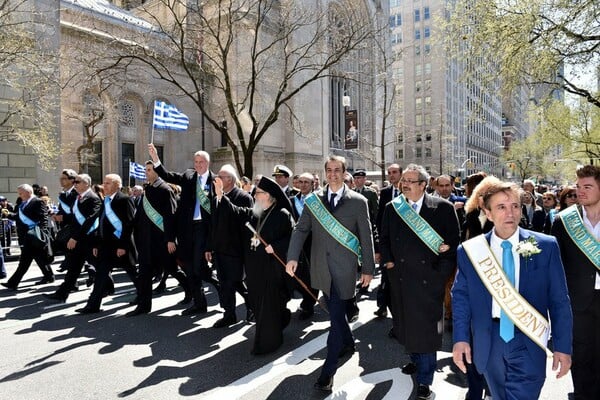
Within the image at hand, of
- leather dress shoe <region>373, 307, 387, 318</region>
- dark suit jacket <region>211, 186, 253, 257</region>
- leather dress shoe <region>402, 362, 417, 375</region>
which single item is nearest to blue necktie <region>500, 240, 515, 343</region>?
leather dress shoe <region>402, 362, 417, 375</region>

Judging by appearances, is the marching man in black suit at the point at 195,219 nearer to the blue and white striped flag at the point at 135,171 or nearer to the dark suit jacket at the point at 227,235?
the dark suit jacket at the point at 227,235

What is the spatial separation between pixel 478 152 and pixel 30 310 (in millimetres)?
102706

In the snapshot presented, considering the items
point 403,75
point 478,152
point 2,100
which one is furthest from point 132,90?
point 478,152

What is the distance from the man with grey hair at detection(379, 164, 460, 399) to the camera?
368cm

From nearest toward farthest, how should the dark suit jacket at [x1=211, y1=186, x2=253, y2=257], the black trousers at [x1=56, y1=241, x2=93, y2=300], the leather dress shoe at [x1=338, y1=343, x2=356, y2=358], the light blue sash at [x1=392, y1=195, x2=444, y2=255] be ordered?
1. the light blue sash at [x1=392, y1=195, x2=444, y2=255]
2. the leather dress shoe at [x1=338, y1=343, x2=356, y2=358]
3. the dark suit jacket at [x1=211, y1=186, x2=253, y2=257]
4. the black trousers at [x1=56, y1=241, x2=93, y2=300]

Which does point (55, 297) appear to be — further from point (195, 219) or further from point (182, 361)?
point (182, 361)

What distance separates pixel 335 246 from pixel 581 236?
1980mm

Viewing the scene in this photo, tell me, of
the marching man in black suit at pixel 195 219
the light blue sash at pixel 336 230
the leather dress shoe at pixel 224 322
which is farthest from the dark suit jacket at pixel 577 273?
the marching man in black suit at pixel 195 219

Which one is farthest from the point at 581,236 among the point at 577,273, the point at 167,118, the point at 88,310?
the point at 167,118

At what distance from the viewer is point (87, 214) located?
7.27 meters

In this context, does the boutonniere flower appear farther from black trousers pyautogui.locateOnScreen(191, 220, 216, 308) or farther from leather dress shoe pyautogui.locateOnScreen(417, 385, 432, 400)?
black trousers pyautogui.locateOnScreen(191, 220, 216, 308)

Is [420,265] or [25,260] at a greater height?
[420,265]

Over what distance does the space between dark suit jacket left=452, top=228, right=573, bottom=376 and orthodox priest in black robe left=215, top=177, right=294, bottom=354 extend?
2.63 metres

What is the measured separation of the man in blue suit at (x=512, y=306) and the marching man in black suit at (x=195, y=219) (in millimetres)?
4584
